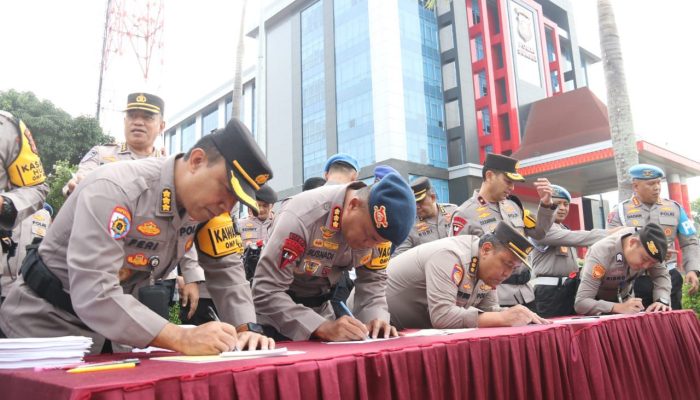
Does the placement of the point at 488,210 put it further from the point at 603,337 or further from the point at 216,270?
the point at 216,270

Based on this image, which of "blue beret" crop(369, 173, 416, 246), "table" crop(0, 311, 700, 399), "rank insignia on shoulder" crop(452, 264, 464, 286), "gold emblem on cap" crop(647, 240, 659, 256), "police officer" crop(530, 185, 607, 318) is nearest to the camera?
"table" crop(0, 311, 700, 399)

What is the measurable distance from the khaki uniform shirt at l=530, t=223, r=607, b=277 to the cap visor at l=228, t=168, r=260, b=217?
3757 mm

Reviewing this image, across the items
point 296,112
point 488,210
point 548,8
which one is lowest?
point 488,210

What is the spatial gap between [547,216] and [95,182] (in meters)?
3.72

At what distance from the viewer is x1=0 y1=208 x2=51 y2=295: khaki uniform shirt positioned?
351cm

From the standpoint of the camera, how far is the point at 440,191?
81.0 ft

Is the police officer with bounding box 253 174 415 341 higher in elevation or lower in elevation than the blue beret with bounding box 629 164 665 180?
lower

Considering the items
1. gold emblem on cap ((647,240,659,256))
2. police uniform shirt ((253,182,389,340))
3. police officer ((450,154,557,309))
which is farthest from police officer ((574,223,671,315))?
police uniform shirt ((253,182,389,340))

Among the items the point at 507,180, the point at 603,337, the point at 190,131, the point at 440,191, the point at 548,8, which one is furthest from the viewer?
the point at 190,131

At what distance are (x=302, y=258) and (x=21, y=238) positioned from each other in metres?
2.74

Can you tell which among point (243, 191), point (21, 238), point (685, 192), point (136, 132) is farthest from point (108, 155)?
point (685, 192)

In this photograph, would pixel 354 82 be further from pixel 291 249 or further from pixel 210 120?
pixel 291 249

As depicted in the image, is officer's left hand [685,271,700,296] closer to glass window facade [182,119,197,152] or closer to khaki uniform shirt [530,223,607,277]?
khaki uniform shirt [530,223,607,277]

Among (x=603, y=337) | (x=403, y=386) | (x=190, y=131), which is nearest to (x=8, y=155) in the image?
(x=403, y=386)
